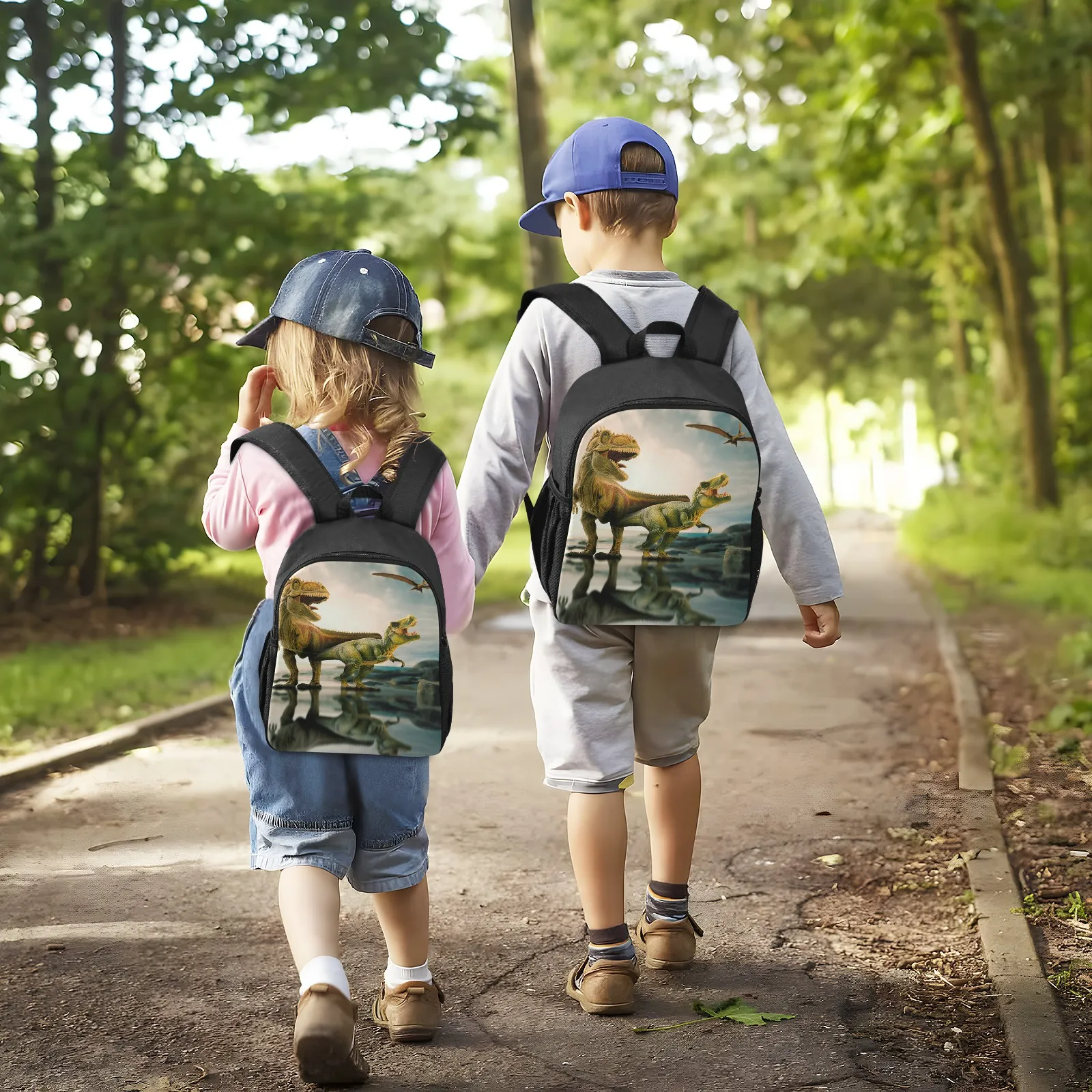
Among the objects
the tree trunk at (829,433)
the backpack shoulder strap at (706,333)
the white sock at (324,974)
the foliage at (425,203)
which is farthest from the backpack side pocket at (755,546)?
the tree trunk at (829,433)

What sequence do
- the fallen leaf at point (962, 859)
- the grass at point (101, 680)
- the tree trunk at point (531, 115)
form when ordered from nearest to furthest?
the fallen leaf at point (962, 859) < the grass at point (101, 680) < the tree trunk at point (531, 115)

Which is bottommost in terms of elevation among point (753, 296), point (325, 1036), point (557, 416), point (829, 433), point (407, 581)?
point (325, 1036)

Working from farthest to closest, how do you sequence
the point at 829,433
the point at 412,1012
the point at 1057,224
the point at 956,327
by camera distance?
the point at 829,433 < the point at 956,327 < the point at 1057,224 < the point at 412,1012

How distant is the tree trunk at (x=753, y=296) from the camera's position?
31875mm

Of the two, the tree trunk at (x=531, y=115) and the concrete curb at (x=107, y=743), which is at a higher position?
A: the tree trunk at (x=531, y=115)

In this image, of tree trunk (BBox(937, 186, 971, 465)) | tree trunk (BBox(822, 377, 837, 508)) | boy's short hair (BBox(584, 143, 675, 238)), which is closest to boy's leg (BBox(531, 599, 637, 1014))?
boy's short hair (BBox(584, 143, 675, 238))

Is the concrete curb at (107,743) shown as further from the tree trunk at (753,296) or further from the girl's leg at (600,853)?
the tree trunk at (753,296)

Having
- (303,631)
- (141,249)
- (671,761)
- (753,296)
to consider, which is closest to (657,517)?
(671,761)

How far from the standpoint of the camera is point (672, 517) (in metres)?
3.39

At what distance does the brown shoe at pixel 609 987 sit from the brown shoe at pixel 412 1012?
39 cm

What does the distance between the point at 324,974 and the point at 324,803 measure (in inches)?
13.7

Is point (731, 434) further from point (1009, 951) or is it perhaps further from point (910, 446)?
point (910, 446)

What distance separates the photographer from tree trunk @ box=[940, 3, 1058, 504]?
1722cm

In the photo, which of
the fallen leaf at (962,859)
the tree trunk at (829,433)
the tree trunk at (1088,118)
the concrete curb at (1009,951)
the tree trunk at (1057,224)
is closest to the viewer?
the concrete curb at (1009,951)
